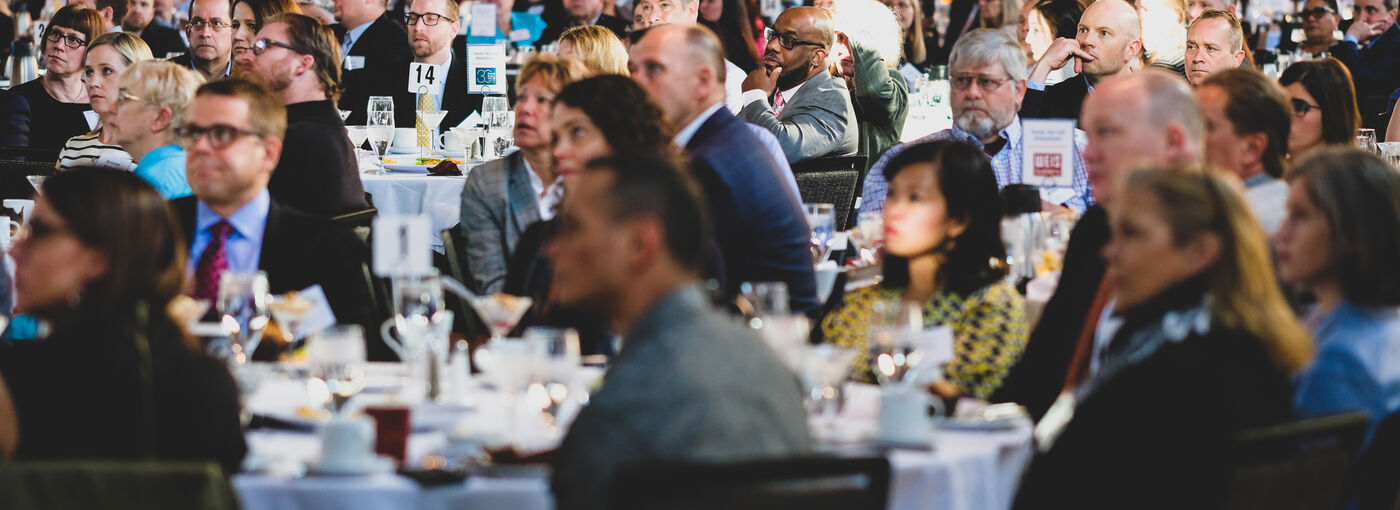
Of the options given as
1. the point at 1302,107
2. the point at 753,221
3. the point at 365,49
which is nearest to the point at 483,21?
the point at 365,49

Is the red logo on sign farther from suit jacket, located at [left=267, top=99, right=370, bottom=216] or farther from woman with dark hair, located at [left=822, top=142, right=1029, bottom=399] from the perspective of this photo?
suit jacket, located at [left=267, top=99, right=370, bottom=216]

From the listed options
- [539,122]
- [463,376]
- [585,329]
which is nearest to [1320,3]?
[539,122]

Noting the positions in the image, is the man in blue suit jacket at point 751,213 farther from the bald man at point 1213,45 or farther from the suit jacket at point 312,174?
the bald man at point 1213,45

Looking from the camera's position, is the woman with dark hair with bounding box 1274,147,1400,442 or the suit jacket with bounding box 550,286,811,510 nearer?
the suit jacket with bounding box 550,286,811,510

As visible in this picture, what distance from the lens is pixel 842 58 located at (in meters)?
7.77

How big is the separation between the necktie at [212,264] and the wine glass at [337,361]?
1.05 metres

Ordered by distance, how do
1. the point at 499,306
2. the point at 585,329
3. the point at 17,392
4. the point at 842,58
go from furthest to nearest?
the point at 842,58 < the point at 585,329 < the point at 499,306 < the point at 17,392

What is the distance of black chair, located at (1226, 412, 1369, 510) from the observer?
7.54 feet

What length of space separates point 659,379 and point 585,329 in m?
1.82

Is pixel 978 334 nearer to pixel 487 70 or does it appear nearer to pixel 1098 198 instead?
pixel 1098 198

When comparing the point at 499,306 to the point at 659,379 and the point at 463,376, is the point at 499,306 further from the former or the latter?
the point at 659,379

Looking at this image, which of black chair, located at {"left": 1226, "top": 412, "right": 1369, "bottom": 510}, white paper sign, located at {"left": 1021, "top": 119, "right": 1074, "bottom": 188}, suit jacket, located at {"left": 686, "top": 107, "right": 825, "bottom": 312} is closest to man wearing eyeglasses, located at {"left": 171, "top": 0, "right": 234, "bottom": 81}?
white paper sign, located at {"left": 1021, "top": 119, "right": 1074, "bottom": 188}

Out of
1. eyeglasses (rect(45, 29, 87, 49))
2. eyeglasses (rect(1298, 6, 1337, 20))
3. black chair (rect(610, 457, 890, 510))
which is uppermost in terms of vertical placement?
eyeglasses (rect(1298, 6, 1337, 20))

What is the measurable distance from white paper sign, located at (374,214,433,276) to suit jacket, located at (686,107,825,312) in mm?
1094
